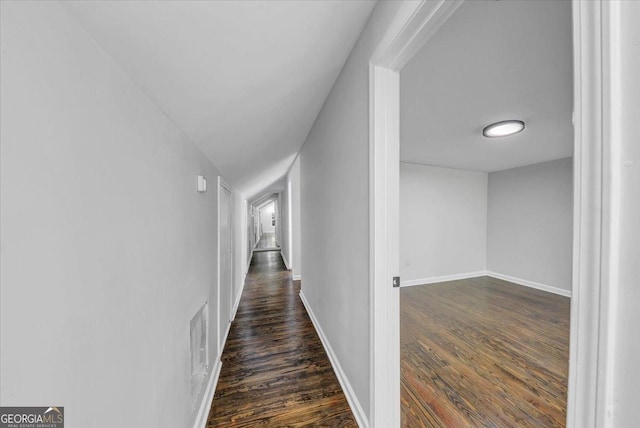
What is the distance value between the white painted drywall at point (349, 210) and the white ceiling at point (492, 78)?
43 centimetres

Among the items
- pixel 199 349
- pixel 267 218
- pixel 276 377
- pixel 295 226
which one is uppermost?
pixel 295 226

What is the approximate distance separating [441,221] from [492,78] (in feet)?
11.6

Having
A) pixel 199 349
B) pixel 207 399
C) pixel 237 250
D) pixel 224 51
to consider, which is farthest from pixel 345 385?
pixel 237 250

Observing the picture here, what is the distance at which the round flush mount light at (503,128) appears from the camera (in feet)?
8.04

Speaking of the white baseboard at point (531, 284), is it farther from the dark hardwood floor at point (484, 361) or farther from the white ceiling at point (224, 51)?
the white ceiling at point (224, 51)

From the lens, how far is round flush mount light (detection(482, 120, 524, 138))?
245 centimetres

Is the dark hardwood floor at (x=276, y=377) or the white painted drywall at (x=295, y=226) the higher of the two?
the white painted drywall at (x=295, y=226)

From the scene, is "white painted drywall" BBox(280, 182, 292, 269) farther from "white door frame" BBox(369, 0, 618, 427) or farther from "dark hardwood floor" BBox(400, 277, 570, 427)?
"white door frame" BBox(369, 0, 618, 427)

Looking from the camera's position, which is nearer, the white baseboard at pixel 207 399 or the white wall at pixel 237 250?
the white baseboard at pixel 207 399

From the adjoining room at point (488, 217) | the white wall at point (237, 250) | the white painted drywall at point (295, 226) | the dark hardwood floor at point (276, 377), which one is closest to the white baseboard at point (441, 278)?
the adjoining room at point (488, 217)

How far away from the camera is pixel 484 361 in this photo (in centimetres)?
208

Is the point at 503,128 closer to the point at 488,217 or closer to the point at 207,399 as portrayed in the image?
the point at 488,217

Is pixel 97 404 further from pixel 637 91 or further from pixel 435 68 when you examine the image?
pixel 435 68

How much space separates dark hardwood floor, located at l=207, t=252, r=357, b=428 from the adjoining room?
0.61 metres
